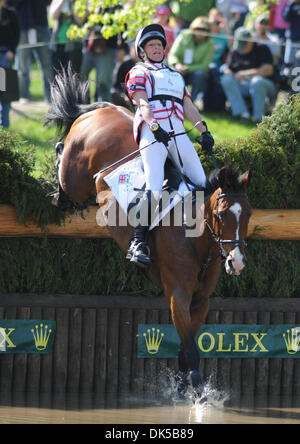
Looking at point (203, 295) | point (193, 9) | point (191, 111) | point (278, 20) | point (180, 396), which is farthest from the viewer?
point (278, 20)

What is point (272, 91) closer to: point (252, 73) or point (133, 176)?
point (252, 73)

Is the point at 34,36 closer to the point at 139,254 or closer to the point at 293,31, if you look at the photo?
the point at 293,31

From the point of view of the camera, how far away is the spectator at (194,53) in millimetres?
13539

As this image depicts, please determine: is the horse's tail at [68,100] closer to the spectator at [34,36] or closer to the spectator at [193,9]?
the spectator at [34,36]

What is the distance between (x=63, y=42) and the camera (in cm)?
1366

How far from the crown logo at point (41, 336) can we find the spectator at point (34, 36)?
651cm

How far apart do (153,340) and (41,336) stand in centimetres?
112

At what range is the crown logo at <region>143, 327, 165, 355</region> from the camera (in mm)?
8328

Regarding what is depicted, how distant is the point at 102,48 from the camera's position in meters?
13.4

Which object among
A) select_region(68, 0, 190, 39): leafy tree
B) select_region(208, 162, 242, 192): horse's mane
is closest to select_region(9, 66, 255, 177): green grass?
select_region(68, 0, 190, 39): leafy tree

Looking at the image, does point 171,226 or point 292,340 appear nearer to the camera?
point 171,226

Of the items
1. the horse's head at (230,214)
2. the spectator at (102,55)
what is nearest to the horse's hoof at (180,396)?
the horse's head at (230,214)

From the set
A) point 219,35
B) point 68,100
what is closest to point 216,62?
Result: point 219,35
